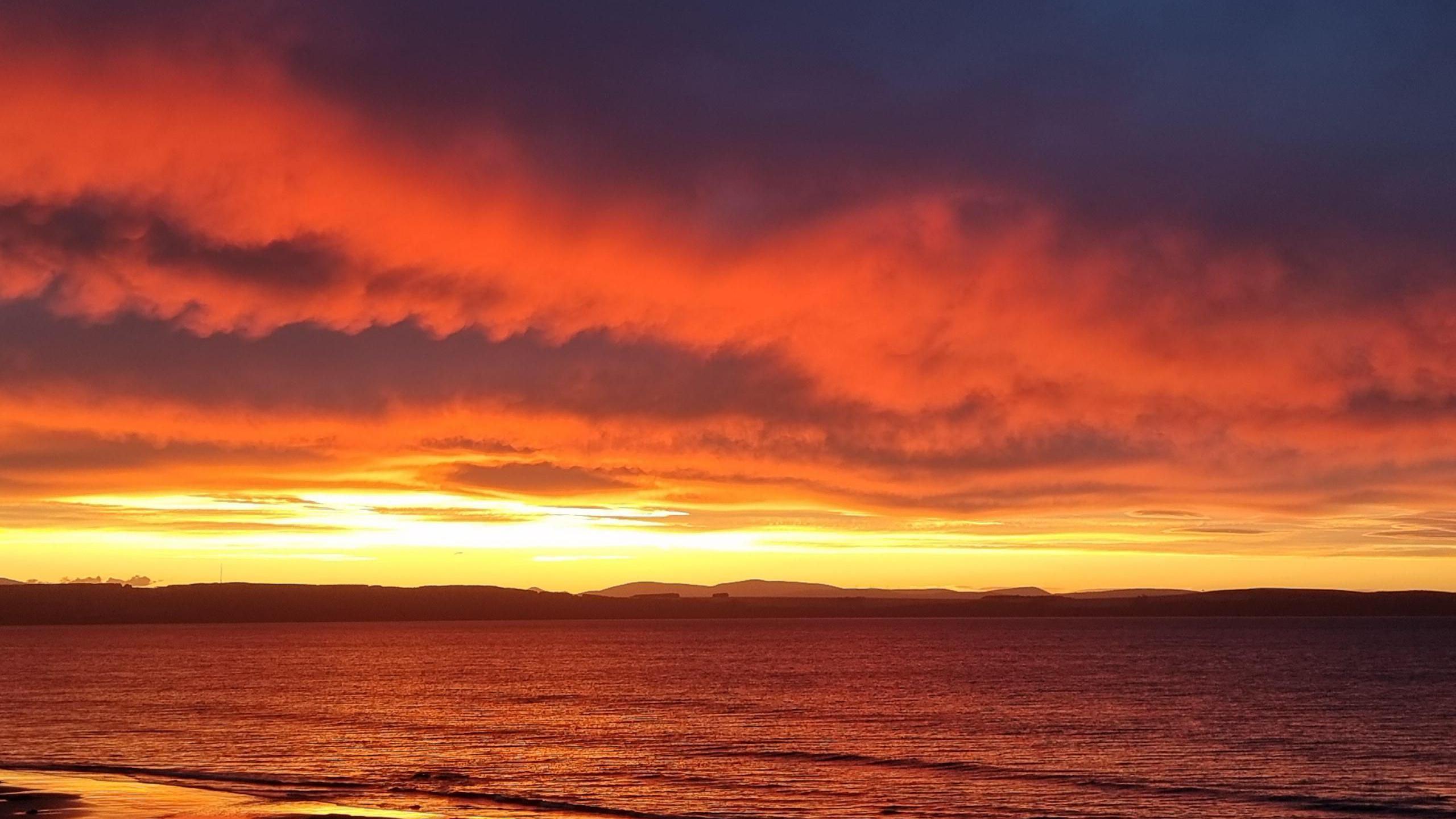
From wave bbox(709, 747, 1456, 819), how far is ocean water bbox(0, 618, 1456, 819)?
18 cm

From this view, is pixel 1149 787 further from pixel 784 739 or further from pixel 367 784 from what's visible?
pixel 367 784

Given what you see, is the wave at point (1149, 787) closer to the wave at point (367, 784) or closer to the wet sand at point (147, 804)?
the wave at point (367, 784)

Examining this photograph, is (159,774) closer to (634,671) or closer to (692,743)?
(692,743)

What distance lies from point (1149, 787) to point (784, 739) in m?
22.4

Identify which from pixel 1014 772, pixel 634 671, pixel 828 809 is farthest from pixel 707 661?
pixel 828 809

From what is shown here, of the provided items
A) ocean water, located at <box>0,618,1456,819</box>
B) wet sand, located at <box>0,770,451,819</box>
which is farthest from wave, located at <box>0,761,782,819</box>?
wet sand, located at <box>0,770,451,819</box>

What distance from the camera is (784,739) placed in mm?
67375

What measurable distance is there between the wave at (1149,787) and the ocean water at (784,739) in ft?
0.60

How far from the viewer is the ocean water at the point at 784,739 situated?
153 ft

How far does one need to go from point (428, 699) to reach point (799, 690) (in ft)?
100

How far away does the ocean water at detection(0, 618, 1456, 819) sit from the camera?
153 ft

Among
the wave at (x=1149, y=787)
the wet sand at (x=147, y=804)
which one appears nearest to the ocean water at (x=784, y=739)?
the wave at (x=1149, y=787)

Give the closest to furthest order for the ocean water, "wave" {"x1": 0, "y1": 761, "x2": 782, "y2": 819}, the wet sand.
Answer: the wet sand
"wave" {"x1": 0, "y1": 761, "x2": 782, "y2": 819}
the ocean water

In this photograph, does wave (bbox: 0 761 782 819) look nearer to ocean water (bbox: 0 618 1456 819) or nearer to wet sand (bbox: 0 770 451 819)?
ocean water (bbox: 0 618 1456 819)
